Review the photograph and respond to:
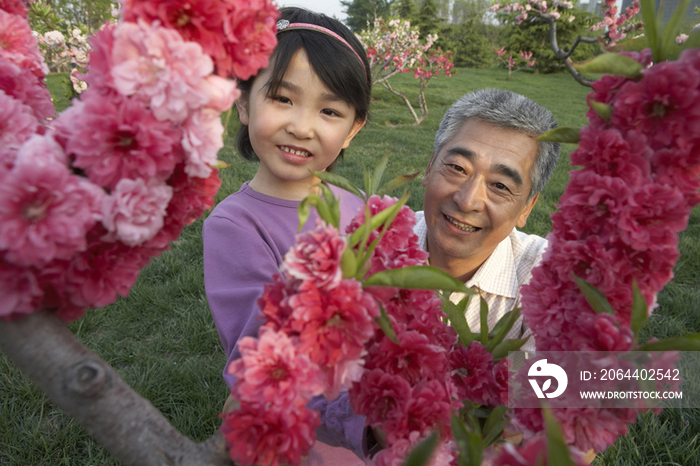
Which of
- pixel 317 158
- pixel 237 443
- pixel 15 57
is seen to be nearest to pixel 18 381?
pixel 317 158

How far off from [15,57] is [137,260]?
21.5 inches

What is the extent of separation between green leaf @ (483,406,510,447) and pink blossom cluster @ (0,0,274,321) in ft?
2.72

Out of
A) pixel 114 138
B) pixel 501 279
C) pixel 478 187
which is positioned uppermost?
pixel 114 138

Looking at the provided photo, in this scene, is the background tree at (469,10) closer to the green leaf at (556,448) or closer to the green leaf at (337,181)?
the green leaf at (337,181)

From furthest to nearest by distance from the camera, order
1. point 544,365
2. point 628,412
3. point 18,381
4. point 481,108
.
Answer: point 18,381 → point 481,108 → point 544,365 → point 628,412

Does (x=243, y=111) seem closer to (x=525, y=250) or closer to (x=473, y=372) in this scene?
(x=473, y=372)

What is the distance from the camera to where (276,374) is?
697mm

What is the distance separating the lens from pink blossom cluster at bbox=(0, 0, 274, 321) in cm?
58

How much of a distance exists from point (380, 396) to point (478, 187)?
4.98ft

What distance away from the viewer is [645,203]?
0.79 m

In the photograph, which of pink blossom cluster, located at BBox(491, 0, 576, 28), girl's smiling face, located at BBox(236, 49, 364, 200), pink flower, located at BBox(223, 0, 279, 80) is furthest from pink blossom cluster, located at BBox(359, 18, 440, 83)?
pink flower, located at BBox(223, 0, 279, 80)

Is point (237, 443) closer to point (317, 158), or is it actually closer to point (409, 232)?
point (409, 232)

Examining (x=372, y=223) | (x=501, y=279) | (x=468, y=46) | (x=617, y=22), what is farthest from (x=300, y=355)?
(x=468, y=46)

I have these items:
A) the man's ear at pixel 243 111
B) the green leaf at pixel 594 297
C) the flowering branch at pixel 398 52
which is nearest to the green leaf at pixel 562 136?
the green leaf at pixel 594 297
